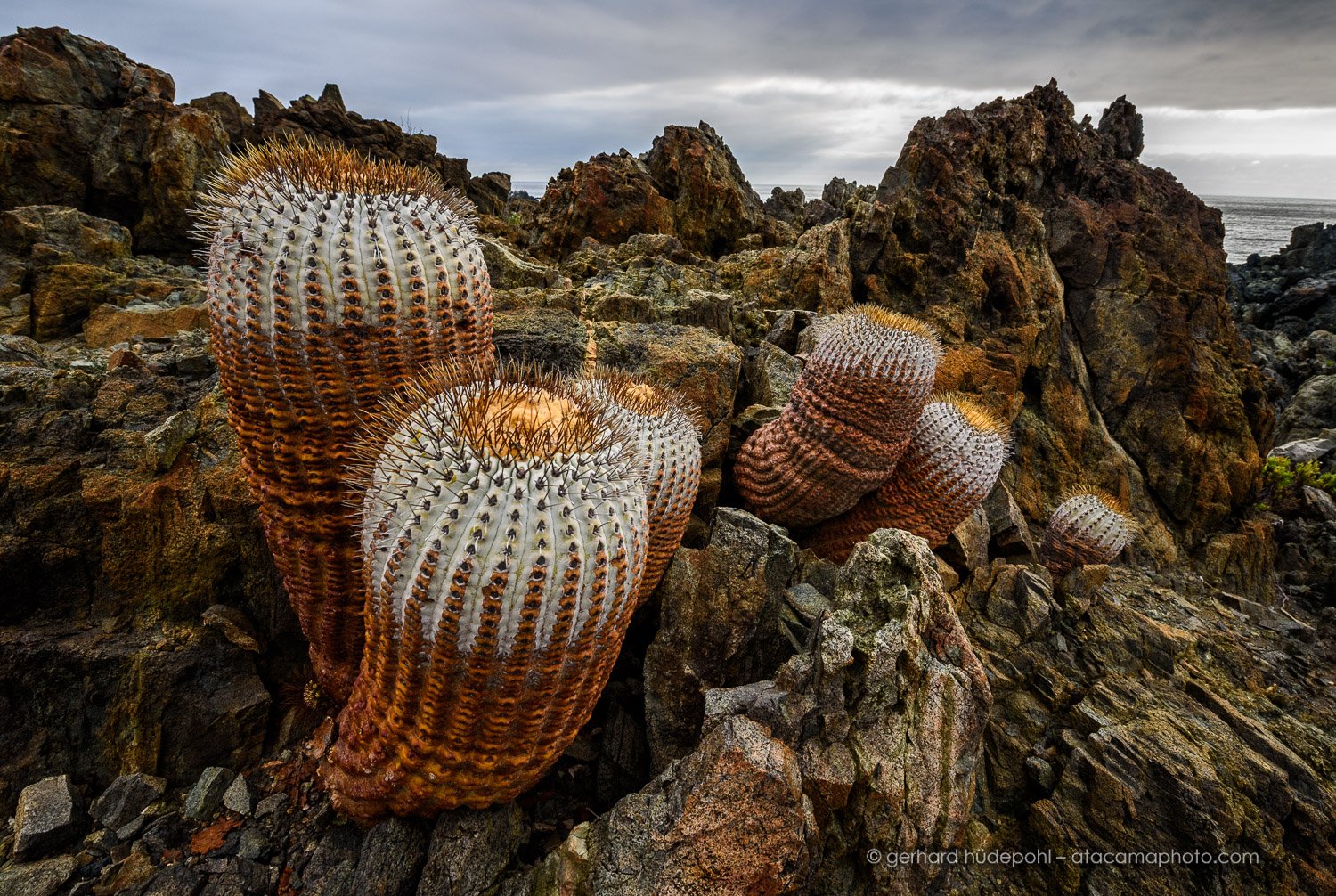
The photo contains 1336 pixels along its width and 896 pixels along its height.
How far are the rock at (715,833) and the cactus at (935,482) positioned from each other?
3.28 metres

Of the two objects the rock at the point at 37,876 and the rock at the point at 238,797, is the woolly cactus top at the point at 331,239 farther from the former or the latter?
the rock at the point at 37,876

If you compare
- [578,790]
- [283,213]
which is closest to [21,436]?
[283,213]

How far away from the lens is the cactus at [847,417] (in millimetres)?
5258

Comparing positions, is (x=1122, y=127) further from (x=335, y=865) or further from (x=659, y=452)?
(x=335, y=865)

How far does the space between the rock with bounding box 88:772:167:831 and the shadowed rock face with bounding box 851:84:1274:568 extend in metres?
10.2

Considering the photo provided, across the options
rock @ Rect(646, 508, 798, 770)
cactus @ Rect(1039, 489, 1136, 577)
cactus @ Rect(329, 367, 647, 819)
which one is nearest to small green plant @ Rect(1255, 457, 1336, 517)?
cactus @ Rect(1039, 489, 1136, 577)

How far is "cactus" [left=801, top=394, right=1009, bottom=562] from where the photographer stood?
5801 millimetres

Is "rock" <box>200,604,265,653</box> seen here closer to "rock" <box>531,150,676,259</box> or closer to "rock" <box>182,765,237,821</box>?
"rock" <box>182,765,237,821</box>

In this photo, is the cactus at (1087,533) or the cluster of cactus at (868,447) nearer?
the cluster of cactus at (868,447)

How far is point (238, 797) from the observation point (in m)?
3.45

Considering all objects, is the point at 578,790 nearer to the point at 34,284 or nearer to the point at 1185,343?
the point at 34,284

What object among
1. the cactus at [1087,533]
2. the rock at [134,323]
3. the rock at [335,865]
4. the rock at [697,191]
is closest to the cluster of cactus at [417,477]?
the rock at [335,865]

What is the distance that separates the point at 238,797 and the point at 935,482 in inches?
232

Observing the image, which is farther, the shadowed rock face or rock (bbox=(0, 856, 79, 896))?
the shadowed rock face
